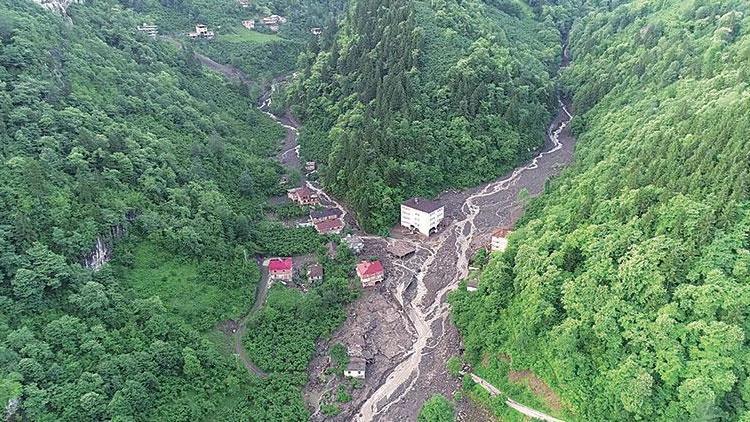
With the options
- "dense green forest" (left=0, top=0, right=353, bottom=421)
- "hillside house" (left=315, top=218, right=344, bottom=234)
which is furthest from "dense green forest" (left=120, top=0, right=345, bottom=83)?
"hillside house" (left=315, top=218, right=344, bottom=234)

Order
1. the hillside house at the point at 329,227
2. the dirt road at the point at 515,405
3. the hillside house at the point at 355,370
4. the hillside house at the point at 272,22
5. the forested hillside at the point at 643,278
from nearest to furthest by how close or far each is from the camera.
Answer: the forested hillside at the point at 643,278 → the dirt road at the point at 515,405 → the hillside house at the point at 355,370 → the hillside house at the point at 329,227 → the hillside house at the point at 272,22

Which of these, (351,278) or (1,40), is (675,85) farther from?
(1,40)

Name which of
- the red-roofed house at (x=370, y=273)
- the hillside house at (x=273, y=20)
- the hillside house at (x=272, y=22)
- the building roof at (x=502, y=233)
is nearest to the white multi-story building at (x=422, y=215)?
the building roof at (x=502, y=233)

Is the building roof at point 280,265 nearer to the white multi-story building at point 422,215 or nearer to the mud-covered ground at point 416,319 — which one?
the mud-covered ground at point 416,319

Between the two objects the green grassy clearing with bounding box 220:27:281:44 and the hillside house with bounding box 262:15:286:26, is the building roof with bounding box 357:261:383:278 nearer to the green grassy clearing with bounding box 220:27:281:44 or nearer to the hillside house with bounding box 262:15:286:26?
the green grassy clearing with bounding box 220:27:281:44

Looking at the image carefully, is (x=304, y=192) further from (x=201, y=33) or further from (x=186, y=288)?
(x=201, y=33)
